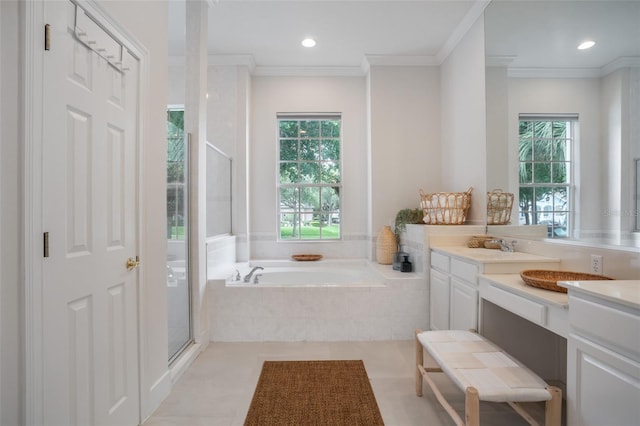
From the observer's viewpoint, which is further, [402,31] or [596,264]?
[402,31]

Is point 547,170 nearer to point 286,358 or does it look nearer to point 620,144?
point 620,144

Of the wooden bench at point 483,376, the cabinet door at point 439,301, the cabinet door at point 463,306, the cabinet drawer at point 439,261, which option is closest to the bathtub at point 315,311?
the cabinet door at point 439,301

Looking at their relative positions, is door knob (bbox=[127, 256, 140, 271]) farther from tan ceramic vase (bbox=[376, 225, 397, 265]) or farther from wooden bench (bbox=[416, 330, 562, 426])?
tan ceramic vase (bbox=[376, 225, 397, 265])

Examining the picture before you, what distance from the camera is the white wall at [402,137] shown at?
3.90 metres

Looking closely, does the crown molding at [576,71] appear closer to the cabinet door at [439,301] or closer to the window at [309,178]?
the cabinet door at [439,301]

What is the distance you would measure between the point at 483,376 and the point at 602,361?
1.57 ft

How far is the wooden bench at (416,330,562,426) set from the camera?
1.34 metres

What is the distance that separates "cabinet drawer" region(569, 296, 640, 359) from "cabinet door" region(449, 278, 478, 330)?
95cm

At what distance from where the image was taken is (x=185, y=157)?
8.42 ft

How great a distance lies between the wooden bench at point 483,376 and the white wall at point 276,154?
2378 mm

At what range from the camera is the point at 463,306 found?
2316mm

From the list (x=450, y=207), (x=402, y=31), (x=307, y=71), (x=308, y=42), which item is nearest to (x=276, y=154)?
(x=307, y=71)

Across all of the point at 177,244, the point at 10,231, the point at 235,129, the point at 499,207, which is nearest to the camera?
the point at 10,231

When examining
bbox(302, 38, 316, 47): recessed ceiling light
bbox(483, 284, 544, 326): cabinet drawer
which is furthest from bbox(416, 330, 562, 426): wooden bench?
bbox(302, 38, 316, 47): recessed ceiling light
